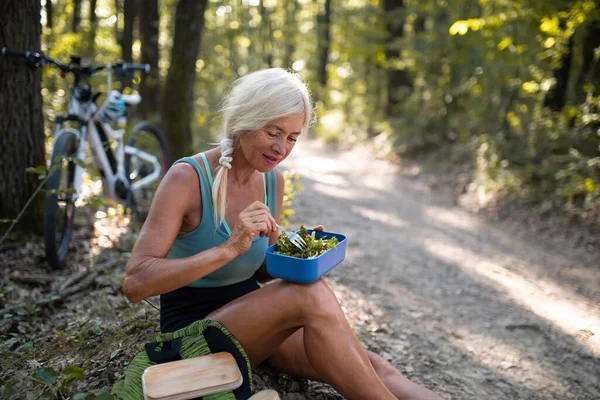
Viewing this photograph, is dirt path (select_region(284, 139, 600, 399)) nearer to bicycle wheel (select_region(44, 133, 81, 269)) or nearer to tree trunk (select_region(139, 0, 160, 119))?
bicycle wheel (select_region(44, 133, 81, 269))

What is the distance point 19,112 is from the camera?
3.46 m

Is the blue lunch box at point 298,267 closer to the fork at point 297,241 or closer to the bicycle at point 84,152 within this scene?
the fork at point 297,241

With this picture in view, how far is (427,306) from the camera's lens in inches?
154

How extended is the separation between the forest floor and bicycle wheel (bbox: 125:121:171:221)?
10.2 inches

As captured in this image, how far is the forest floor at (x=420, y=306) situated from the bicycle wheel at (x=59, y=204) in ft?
0.51

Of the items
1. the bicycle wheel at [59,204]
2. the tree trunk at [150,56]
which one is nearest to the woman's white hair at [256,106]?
the bicycle wheel at [59,204]

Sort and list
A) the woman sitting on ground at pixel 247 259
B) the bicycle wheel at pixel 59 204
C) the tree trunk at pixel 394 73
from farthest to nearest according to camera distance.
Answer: the tree trunk at pixel 394 73 < the bicycle wheel at pixel 59 204 < the woman sitting on ground at pixel 247 259

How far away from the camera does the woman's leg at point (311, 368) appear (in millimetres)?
2156

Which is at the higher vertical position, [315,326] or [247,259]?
[247,259]

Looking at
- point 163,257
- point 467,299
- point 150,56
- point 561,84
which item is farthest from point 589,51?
point 163,257

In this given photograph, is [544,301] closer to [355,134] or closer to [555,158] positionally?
[555,158]

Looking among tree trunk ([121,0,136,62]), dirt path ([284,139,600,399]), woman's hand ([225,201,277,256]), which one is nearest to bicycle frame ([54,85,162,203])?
dirt path ([284,139,600,399])

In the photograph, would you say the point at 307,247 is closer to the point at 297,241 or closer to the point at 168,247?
the point at 297,241

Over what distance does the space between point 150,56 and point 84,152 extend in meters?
4.02
